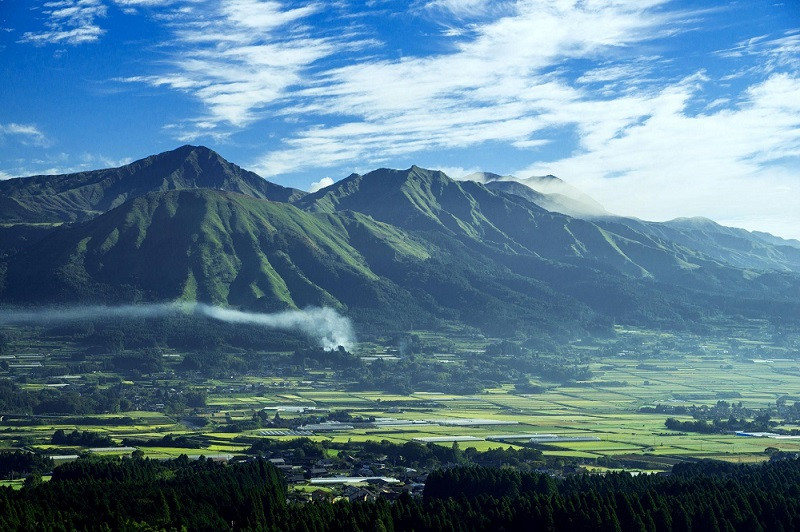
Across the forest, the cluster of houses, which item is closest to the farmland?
the cluster of houses

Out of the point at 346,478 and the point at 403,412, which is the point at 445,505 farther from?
the point at 403,412

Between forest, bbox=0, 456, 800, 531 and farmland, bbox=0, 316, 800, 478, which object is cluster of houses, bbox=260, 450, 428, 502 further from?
farmland, bbox=0, 316, 800, 478

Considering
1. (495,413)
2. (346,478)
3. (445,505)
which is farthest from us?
(495,413)

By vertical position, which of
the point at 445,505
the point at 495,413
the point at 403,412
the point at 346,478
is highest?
the point at 495,413

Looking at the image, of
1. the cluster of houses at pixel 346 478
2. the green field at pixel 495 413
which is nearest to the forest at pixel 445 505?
the cluster of houses at pixel 346 478

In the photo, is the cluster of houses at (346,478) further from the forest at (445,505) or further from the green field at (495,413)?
the green field at (495,413)

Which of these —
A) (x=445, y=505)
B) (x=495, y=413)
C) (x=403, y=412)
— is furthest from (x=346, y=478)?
(x=495, y=413)

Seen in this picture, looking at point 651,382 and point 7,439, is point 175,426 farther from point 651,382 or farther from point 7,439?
point 651,382

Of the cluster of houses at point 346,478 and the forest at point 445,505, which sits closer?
the forest at point 445,505

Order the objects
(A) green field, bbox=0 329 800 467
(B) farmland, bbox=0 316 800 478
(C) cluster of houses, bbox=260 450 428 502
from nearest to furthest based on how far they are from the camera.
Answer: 1. (C) cluster of houses, bbox=260 450 428 502
2. (B) farmland, bbox=0 316 800 478
3. (A) green field, bbox=0 329 800 467

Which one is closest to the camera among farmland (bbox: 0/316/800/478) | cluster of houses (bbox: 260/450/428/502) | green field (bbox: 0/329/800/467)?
cluster of houses (bbox: 260/450/428/502)

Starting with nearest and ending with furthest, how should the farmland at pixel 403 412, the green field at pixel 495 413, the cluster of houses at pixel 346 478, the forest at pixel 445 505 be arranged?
the forest at pixel 445 505
the cluster of houses at pixel 346 478
the farmland at pixel 403 412
the green field at pixel 495 413

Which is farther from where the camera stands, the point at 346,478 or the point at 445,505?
the point at 346,478
